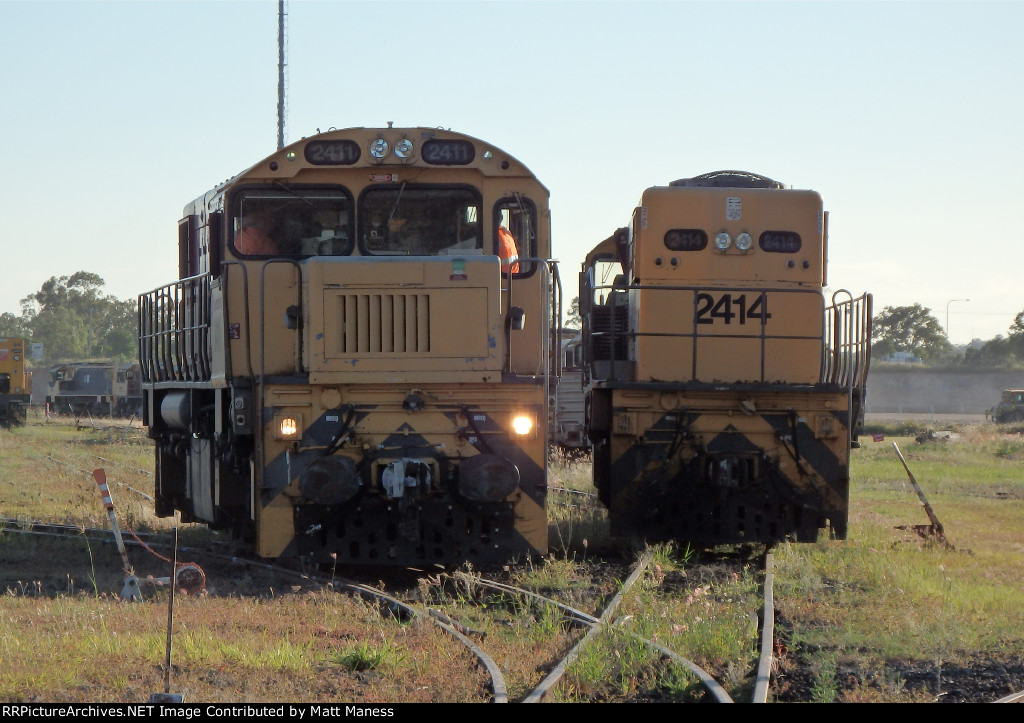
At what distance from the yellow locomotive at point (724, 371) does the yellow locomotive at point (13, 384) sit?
97.7 ft

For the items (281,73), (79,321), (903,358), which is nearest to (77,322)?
(79,321)

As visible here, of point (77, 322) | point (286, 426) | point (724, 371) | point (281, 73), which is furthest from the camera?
point (77, 322)

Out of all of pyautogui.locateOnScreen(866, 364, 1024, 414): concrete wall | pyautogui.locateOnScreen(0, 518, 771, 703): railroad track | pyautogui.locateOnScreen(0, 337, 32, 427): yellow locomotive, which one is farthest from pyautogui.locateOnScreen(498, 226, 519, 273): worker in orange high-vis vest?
pyautogui.locateOnScreen(866, 364, 1024, 414): concrete wall

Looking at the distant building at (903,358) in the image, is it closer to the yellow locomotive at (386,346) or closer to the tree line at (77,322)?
the tree line at (77,322)

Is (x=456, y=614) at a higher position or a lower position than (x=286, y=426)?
lower

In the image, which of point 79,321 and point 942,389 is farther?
point 79,321

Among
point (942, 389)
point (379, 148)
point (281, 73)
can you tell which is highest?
point (281, 73)

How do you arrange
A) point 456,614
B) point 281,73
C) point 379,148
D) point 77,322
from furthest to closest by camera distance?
1. point 77,322
2. point 281,73
3. point 379,148
4. point 456,614

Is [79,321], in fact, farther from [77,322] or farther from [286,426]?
[286,426]

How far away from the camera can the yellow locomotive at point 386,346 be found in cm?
864

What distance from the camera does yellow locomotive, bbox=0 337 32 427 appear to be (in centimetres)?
3759

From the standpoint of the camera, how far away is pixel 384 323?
8680 mm

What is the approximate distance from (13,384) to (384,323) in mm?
34726

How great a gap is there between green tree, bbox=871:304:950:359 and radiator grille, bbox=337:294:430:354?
9437 cm
